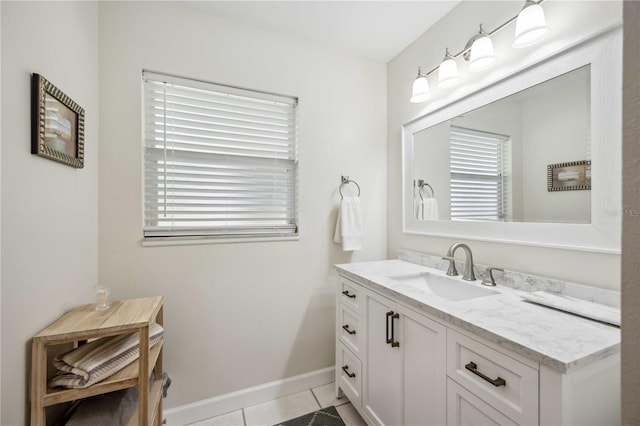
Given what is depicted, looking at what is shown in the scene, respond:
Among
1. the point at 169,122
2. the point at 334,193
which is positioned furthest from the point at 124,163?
the point at 334,193

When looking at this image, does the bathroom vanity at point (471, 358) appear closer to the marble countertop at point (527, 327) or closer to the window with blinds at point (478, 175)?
the marble countertop at point (527, 327)

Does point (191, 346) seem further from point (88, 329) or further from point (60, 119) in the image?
point (60, 119)

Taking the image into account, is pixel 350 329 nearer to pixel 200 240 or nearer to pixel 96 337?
pixel 200 240

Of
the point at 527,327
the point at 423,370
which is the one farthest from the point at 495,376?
the point at 423,370

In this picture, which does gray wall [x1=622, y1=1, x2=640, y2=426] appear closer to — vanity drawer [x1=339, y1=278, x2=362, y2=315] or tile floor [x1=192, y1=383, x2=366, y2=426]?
vanity drawer [x1=339, y1=278, x2=362, y2=315]

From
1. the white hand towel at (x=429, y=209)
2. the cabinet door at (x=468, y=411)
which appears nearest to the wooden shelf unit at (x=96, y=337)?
the cabinet door at (x=468, y=411)

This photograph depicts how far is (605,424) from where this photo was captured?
0.75m

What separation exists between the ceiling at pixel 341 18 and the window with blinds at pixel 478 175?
28.6 inches

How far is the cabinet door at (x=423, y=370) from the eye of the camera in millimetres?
1001

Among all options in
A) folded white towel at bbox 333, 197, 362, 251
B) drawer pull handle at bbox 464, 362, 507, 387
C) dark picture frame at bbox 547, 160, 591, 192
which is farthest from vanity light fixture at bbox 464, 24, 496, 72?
drawer pull handle at bbox 464, 362, 507, 387

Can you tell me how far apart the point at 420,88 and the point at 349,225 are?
1.00 meters

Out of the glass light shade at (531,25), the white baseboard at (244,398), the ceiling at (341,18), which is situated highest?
the ceiling at (341,18)

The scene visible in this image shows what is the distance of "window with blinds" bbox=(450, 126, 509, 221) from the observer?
4.69ft

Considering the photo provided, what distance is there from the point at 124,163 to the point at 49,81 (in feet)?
1.72
